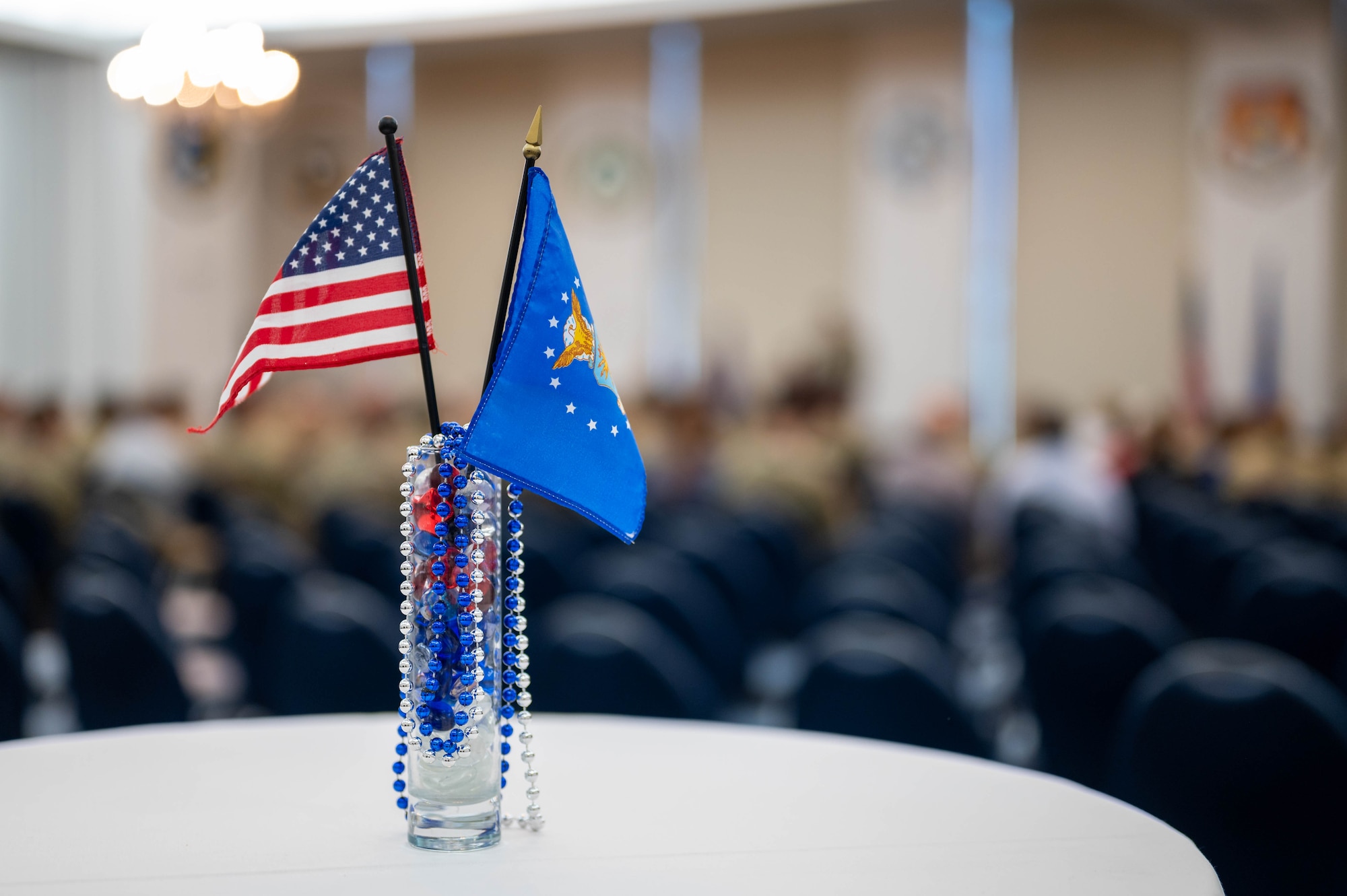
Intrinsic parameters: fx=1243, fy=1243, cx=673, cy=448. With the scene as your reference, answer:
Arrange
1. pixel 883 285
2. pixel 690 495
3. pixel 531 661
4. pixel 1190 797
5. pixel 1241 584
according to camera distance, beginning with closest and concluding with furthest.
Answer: pixel 1190 797, pixel 531 661, pixel 1241 584, pixel 690 495, pixel 883 285

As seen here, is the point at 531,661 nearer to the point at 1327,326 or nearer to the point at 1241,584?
the point at 1241,584

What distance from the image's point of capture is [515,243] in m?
1.24

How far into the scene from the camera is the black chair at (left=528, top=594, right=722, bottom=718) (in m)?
2.48

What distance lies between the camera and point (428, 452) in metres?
1.24

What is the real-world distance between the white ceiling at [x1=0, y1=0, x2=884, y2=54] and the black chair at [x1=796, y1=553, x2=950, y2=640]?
867cm

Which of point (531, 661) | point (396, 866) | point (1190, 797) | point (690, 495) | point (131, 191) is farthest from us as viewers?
point (131, 191)

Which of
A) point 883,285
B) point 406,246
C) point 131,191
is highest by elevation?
point 131,191

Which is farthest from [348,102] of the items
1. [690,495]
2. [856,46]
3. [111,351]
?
[690,495]

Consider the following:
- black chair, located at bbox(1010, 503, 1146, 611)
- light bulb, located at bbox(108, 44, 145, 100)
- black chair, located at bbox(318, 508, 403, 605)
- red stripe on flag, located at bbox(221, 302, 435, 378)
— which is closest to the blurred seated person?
black chair, located at bbox(1010, 503, 1146, 611)

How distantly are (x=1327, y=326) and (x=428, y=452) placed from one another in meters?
12.2

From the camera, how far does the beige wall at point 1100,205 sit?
12336 mm

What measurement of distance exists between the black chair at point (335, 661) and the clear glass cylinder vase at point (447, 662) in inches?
60.3

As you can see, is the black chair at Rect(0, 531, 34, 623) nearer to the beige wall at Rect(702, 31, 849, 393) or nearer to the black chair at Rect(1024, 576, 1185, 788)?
the black chair at Rect(1024, 576, 1185, 788)

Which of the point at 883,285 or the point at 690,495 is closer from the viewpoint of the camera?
the point at 690,495
